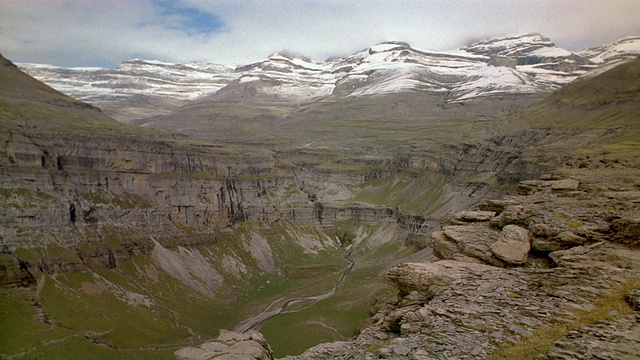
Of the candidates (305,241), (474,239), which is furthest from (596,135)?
(474,239)

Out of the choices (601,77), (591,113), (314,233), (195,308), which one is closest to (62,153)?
(195,308)

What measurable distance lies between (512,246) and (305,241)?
426 feet

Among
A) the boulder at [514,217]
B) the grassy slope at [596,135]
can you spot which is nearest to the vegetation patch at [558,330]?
the grassy slope at [596,135]

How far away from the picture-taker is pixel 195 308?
3688 inches

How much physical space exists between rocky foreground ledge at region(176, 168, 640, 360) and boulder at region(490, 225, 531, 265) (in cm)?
7

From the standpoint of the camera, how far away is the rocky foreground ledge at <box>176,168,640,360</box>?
62.7ft

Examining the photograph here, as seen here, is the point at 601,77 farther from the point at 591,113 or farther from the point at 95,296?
the point at 95,296

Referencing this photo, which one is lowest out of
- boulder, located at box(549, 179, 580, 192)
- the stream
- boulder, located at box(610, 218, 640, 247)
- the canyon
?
the stream

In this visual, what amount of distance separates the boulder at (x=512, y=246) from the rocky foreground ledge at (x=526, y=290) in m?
0.07

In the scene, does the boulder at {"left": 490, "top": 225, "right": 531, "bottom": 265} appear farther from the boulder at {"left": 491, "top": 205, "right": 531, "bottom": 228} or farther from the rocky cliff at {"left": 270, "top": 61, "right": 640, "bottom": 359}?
the boulder at {"left": 491, "top": 205, "right": 531, "bottom": 228}

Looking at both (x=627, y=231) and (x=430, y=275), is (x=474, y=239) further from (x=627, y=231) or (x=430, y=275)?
(x=627, y=231)

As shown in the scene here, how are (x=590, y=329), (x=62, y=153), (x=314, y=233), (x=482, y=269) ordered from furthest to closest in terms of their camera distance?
(x=314, y=233), (x=62, y=153), (x=482, y=269), (x=590, y=329)

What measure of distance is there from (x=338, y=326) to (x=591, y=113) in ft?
428

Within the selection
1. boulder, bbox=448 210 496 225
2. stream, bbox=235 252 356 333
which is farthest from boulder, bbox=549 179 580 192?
stream, bbox=235 252 356 333
